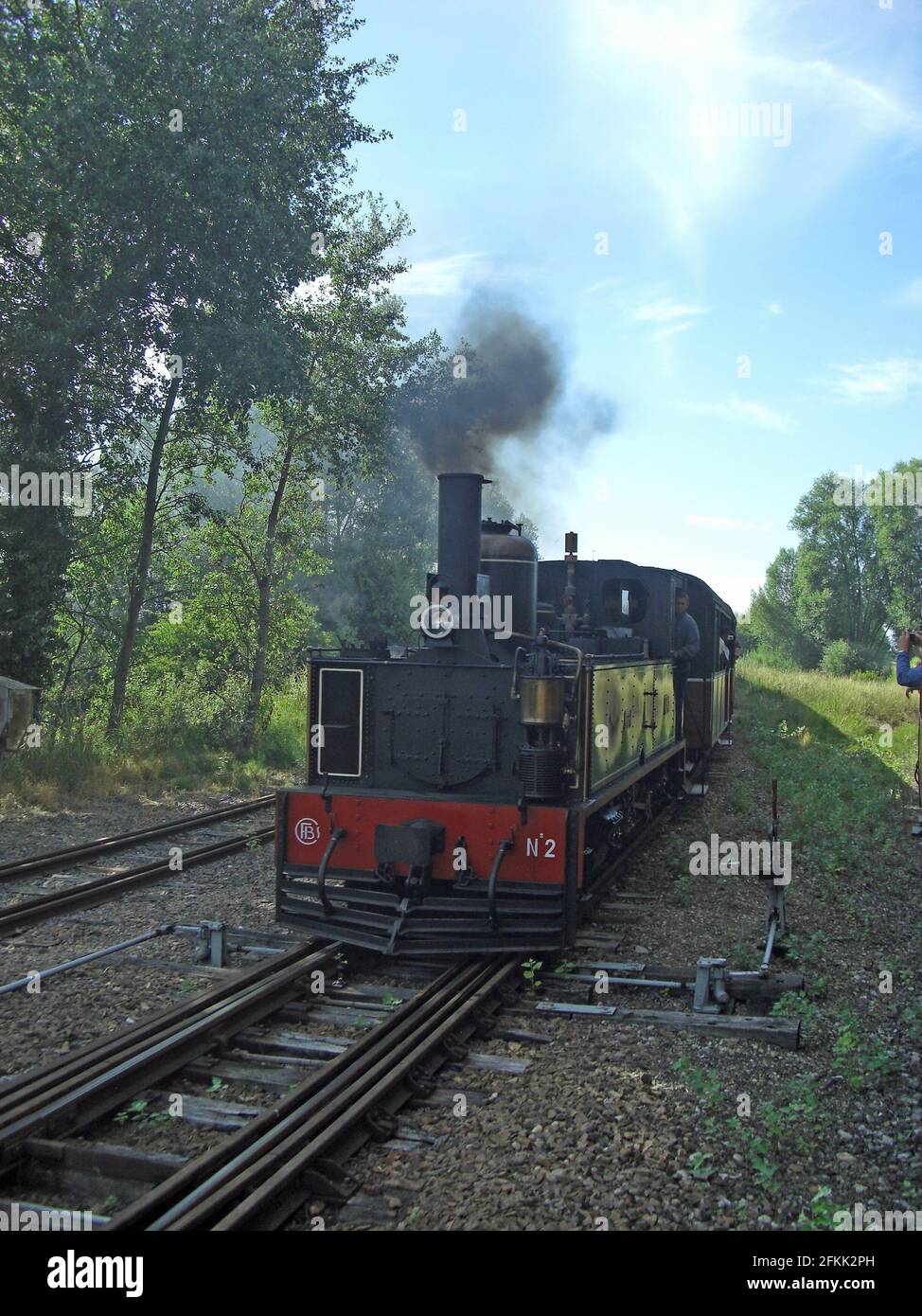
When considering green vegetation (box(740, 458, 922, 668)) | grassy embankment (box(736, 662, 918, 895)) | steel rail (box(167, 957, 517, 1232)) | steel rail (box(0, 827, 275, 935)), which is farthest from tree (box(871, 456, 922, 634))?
steel rail (box(167, 957, 517, 1232))

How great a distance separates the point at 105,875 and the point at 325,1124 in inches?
Result: 211

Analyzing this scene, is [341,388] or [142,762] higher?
[341,388]

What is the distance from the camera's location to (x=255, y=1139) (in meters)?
4.02

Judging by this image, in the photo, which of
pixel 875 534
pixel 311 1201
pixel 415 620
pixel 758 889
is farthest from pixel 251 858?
pixel 875 534

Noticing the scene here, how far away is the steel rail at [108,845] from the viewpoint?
8812 mm

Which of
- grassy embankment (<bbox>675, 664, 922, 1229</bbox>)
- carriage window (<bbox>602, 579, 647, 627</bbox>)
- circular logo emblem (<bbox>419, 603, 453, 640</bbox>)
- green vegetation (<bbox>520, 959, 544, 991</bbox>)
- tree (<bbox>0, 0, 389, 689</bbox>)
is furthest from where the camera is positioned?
tree (<bbox>0, 0, 389, 689</bbox>)

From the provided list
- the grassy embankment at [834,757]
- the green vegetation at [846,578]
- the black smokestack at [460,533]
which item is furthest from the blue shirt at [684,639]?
the green vegetation at [846,578]

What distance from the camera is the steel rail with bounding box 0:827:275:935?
7320 mm

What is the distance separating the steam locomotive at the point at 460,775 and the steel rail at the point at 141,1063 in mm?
762

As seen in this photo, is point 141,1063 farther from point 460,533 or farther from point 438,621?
point 460,533

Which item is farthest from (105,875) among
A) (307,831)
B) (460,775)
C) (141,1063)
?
(141,1063)

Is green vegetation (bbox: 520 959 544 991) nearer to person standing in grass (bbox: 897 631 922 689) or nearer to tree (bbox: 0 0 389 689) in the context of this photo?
person standing in grass (bbox: 897 631 922 689)

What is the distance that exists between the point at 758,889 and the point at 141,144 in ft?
40.2

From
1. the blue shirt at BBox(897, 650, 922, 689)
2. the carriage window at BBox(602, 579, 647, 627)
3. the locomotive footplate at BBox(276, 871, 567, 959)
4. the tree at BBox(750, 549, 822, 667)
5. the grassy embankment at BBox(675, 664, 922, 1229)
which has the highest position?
the tree at BBox(750, 549, 822, 667)
